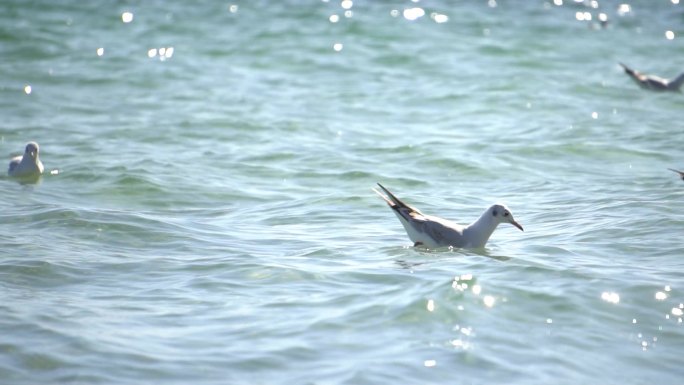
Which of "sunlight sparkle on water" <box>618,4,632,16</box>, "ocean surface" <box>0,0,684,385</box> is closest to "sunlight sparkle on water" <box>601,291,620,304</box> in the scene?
"ocean surface" <box>0,0,684,385</box>

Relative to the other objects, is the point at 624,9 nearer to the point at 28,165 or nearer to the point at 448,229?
the point at 28,165

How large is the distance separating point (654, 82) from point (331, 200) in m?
8.11

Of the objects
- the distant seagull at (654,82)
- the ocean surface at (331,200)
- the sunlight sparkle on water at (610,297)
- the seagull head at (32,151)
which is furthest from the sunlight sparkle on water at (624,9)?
the sunlight sparkle on water at (610,297)

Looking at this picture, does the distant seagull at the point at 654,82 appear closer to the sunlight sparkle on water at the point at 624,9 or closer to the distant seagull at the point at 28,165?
the sunlight sparkle on water at the point at 624,9

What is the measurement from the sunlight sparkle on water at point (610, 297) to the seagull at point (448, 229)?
1.60m

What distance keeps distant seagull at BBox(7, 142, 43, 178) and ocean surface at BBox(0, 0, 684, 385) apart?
0.32m

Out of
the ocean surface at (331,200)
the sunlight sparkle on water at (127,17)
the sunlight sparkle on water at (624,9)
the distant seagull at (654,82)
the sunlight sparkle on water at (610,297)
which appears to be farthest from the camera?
the sunlight sparkle on water at (624,9)

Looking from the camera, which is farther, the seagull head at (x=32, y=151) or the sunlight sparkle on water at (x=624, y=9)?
the sunlight sparkle on water at (x=624, y=9)

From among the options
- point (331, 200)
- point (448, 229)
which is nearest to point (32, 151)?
point (331, 200)

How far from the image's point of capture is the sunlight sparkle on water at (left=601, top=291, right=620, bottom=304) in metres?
7.40

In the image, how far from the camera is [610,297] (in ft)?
24.4

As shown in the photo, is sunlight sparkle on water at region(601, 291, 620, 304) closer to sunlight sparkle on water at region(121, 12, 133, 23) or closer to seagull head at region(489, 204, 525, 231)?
seagull head at region(489, 204, 525, 231)

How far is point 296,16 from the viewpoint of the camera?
80.3 ft

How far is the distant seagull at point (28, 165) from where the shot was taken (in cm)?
1179
